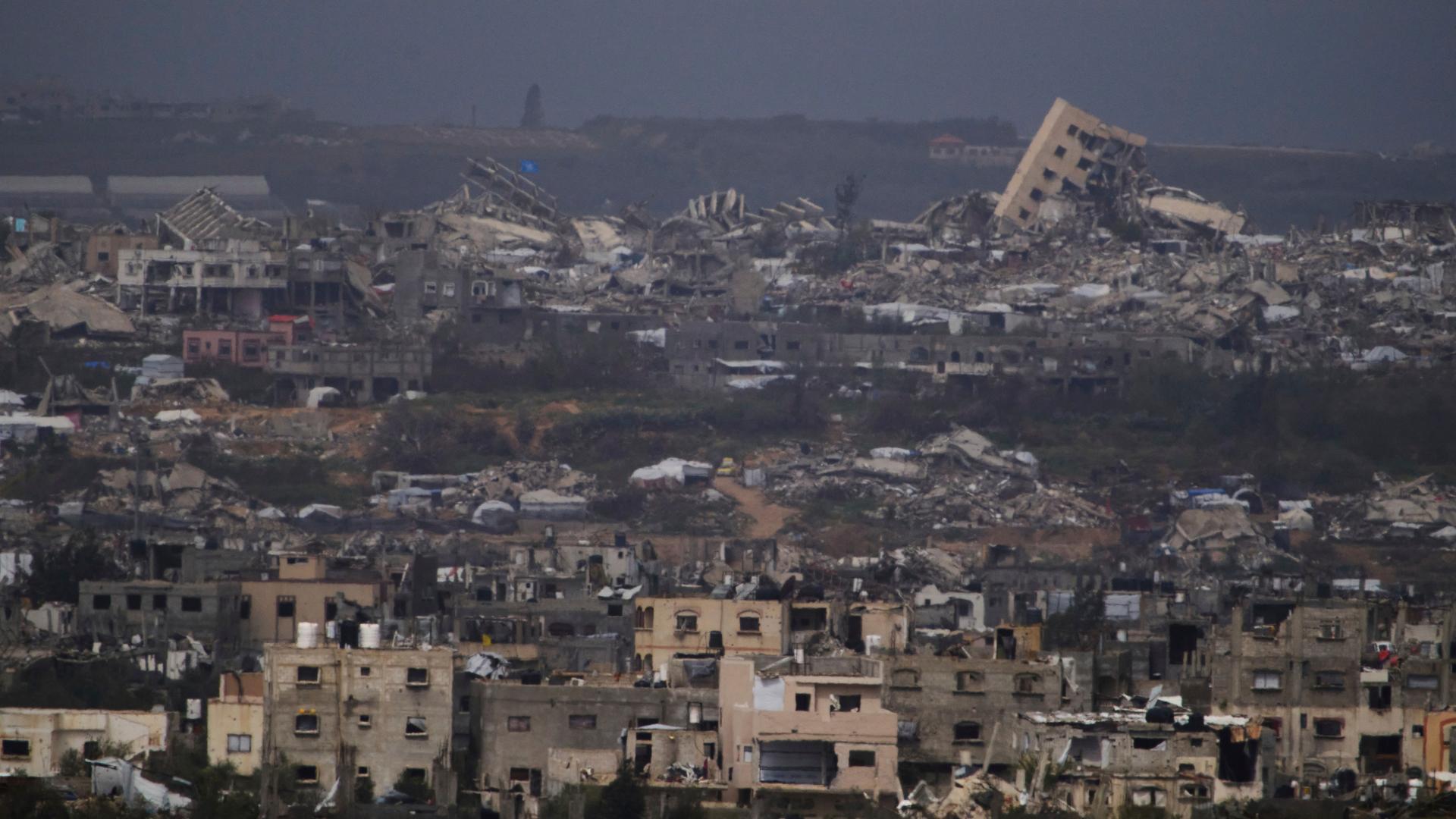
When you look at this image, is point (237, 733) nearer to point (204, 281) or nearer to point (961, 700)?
point (961, 700)

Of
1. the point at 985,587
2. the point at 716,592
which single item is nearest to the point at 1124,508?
the point at 985,587

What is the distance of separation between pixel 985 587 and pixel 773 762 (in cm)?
2011

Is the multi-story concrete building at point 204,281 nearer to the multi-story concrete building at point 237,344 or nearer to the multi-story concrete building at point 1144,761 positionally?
the multi-story concrete building at point 237,344

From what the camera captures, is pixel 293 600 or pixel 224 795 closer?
pixel 224 795

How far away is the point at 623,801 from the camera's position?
101ft

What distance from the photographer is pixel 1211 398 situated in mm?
74000

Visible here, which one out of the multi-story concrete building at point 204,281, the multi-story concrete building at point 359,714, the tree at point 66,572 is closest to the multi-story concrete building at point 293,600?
the tree at point 66,572

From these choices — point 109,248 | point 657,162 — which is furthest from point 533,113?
point 109,248

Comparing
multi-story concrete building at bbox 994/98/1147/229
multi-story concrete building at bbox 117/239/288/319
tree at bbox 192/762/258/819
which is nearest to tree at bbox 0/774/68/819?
tree at bbox 192/762/258/819

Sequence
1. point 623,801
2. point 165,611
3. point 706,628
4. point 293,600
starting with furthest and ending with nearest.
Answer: point 293,600 < point 165,611 < point 706,628 < point 623,801

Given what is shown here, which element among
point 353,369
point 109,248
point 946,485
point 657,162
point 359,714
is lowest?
point 946,485

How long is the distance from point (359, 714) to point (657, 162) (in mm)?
115169

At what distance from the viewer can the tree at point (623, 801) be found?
30766 millimetres

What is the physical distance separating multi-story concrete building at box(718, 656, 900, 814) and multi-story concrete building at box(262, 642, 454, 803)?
2704 mm
